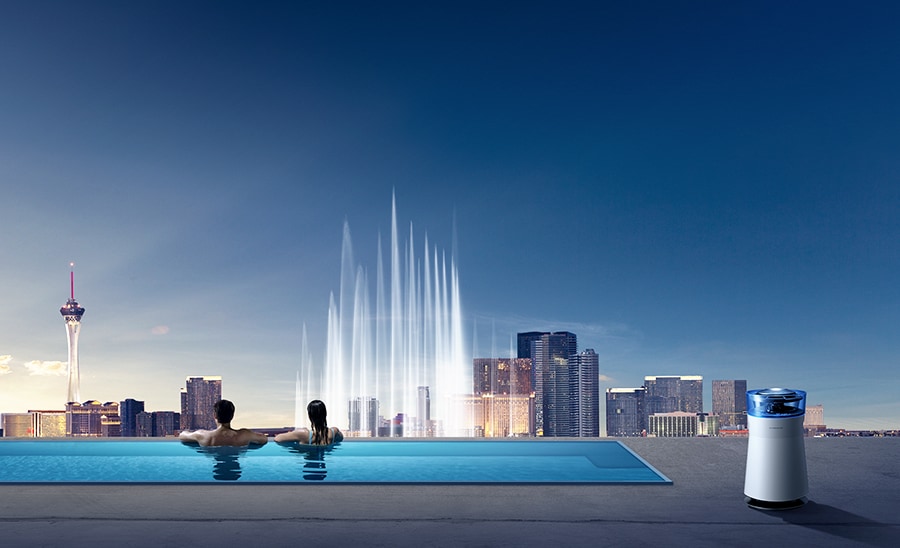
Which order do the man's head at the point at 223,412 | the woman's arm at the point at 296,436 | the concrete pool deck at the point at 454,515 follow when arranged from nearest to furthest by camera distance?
the concrete pool deck at the point at 454,515 < the man's head at the point at 223,412 < the woman's arm at the point at 296,436

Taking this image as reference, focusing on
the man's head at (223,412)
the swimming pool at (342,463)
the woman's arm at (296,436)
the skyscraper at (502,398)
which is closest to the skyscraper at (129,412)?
the skyscraper at (502,398)

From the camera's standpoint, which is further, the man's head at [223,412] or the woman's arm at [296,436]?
the woman's arm at [296,436]

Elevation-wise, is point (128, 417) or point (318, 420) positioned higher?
point (318, 420)

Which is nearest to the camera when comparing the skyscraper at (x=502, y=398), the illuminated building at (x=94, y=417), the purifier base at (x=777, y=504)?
the purifier base at (x=777, y=504)

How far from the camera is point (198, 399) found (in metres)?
32.8

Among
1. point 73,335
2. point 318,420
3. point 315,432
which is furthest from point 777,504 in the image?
point 73,335

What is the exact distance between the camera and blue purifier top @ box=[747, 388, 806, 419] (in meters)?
6.37

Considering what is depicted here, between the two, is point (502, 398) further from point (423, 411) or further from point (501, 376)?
point (423, 411)

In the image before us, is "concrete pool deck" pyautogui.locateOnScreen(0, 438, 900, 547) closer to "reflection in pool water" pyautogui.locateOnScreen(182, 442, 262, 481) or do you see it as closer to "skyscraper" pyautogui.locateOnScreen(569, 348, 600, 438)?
"reflection in pool water" pyautogui.locateOnScreen(182, 442, 262, 481)

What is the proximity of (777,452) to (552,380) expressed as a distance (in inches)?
1904

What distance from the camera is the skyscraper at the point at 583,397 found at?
2002 inches

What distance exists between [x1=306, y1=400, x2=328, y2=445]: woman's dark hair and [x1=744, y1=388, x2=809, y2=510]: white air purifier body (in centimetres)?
646

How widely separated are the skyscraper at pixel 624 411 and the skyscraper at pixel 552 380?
555 centimetres

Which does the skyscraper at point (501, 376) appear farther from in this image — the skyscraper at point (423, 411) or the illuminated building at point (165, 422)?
the illuminated building at point (165, 422)
